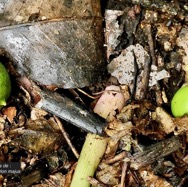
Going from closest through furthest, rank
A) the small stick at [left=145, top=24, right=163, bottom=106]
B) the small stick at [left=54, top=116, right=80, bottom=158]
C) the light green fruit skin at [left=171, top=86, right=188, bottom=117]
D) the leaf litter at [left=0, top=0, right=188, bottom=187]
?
the light green fruit skin at [left=171, top=86, right=188, bottom=117], the leaf litter at [left=0, top=0, right=188, bottom=187], the small stick at [left=54, top=116, right=80, bottom=158], the small stick at [left=145, top=24, right=163, bottom=106]

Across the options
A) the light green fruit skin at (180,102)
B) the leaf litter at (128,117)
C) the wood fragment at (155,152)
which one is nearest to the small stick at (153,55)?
the leaf litter at (128,117)

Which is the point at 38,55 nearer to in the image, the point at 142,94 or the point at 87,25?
the point at 87,25

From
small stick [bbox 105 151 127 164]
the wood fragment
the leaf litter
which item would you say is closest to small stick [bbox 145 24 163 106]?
the leaf litter

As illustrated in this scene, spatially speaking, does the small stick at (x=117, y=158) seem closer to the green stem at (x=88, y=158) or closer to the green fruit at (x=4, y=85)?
the green stem at (x=88, y=158)

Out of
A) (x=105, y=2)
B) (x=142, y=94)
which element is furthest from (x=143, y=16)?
(x=142, y=94)

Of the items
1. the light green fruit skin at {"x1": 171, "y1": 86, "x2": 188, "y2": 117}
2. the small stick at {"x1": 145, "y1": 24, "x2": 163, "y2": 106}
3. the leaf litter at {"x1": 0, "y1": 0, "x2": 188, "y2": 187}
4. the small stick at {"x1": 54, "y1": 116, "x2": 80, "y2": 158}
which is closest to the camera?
the light green fruit skin at {"x1": 171, "y1": 86, "x2": 188, "y2": 117}

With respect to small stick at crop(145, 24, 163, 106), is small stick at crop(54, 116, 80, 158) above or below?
below

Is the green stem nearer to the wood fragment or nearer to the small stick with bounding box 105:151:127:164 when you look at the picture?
the small stick with bounding box 105:151:127:164
